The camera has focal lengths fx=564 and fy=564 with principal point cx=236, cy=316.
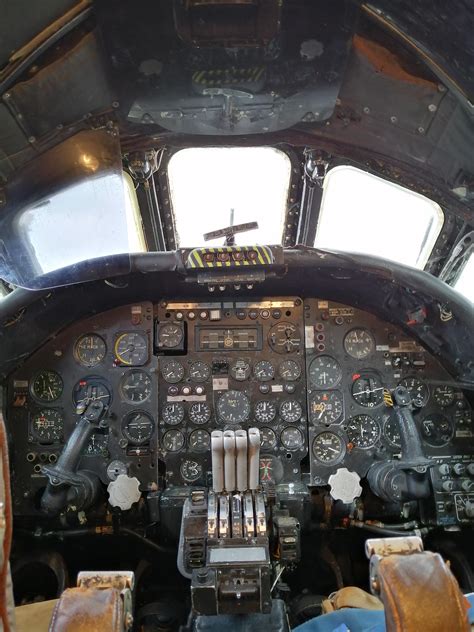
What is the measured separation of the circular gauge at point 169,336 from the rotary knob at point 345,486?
161cm

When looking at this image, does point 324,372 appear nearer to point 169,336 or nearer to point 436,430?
point 436,430

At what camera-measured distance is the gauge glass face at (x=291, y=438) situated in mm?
4461

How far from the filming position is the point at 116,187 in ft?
8.83

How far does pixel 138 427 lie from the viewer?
14.6ft

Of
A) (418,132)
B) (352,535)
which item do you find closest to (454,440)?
(352,535)

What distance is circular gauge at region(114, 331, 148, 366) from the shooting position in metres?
4.57

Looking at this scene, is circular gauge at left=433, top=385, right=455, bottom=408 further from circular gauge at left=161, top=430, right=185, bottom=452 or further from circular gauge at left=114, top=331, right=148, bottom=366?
circular gauge at left=114, top=331, right=148, bottom=366

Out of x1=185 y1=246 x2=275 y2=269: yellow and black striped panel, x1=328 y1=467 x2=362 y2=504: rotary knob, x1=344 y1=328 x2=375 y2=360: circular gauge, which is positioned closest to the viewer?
x1=185 y1=246 x2=275 y2=269: yellow and black striped panel

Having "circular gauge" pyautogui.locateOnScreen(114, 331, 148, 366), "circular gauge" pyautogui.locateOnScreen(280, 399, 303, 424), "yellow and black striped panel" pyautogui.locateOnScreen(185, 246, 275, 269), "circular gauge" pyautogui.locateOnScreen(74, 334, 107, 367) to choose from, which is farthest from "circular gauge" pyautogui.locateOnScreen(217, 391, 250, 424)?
"yellow and black striped panel" pyautogui.locateOnScreen(185, 246, 275, 269)

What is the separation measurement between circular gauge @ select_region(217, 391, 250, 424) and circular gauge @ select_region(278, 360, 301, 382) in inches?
13.9

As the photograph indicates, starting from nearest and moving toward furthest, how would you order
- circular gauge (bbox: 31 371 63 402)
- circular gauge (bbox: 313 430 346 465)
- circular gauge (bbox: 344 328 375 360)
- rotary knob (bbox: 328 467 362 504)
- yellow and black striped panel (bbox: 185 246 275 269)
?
yellow and black striped panel (bbox: 185 246 275 269) → rotary knob (bbox: 328 467 362 504) → circular gauge (bbox: 313 430 346 465) → circular gauge (bbox: 31 371 63 402) → circular gauge (bbox: 344 328 375 360)

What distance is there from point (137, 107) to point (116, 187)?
0.52 metres

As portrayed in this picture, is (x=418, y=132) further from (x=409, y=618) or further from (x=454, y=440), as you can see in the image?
(x=454, y=440)

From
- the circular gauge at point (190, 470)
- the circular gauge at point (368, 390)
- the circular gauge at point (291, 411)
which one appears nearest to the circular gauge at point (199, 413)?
the circular gauge at point (190, 470)
